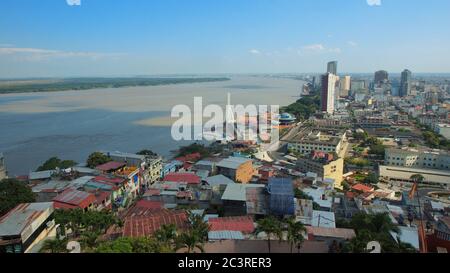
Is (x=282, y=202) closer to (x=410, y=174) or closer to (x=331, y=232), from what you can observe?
(x=331, y=232)

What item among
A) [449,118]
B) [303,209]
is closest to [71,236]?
[303,209]

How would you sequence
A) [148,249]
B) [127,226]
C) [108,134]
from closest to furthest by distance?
[148,249] < [127,226] < [108,134]

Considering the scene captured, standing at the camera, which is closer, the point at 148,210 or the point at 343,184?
the point at 148,210

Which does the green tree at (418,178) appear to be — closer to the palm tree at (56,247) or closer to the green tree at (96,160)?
the green tree at (96,160)

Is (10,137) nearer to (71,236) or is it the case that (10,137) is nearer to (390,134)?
(71,236)

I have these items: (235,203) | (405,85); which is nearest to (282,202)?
(235,203)

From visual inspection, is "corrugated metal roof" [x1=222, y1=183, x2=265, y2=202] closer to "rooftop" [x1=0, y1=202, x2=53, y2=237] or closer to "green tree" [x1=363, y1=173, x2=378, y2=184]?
"rooftop" [x1=0, y1=202, x2=53, y2=237]
